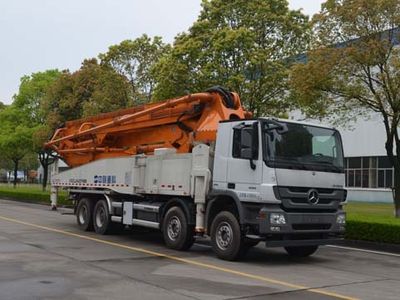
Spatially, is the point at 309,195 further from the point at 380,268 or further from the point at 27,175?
the point at 27,175

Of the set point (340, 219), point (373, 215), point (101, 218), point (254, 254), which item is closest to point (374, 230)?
point (340, 219)

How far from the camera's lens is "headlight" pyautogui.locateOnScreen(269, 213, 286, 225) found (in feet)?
35.6

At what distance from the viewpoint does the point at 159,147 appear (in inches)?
580

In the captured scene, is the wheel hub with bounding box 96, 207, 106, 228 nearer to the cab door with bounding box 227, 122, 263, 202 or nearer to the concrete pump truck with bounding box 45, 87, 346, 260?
the concrete pump truck with bounding box 45, 87, 346, 260

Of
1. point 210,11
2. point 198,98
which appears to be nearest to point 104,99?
point 210,11

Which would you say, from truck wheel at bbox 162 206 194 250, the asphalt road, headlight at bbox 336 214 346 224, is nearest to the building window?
the asphalt road

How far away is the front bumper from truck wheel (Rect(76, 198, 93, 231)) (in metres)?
7.20

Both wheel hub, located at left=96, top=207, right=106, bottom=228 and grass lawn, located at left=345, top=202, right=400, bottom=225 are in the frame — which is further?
wheel hub, located at left=96, top=207, right=106, bottom=228

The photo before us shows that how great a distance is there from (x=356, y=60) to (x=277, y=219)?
810 cm

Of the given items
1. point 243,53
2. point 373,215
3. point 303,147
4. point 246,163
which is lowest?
point 373,215

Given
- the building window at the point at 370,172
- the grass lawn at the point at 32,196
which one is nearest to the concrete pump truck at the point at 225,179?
the grass lawn at the point at 32,196

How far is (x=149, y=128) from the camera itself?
15266 mm

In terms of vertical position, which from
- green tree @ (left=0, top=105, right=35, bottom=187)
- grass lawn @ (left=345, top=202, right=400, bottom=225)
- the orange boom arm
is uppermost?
green tree @ (left=0, top=105, right=35, bottom=187)

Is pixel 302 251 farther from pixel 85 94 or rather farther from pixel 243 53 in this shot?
pixel 85 94
